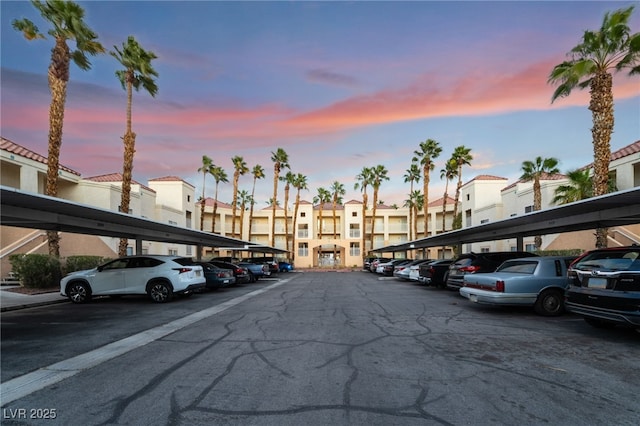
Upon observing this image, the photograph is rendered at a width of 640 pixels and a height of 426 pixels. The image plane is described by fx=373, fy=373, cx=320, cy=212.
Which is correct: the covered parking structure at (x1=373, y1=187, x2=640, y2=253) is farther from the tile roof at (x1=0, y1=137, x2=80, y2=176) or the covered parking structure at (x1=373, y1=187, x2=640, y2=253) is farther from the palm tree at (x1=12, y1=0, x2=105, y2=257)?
the tile roof at (x1=0, y1=137, x2=80, y2=176)

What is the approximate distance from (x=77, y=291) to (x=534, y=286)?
14.5m

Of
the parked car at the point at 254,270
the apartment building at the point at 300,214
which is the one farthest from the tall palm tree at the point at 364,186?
the parked car at the point at 254,270

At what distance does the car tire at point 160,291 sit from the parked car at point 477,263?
10521 mm

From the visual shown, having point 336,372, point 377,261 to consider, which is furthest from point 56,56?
point 377,261

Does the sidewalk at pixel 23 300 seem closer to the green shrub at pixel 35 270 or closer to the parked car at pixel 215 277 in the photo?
the green shrub at pixel 35 270

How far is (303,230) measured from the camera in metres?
64.8

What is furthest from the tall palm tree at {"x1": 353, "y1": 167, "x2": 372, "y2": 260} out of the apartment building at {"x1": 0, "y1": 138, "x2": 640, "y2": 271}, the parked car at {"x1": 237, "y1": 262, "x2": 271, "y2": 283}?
the parked car at {"x1": 237, "y1": 262, "x2": 271, "y2": 283}

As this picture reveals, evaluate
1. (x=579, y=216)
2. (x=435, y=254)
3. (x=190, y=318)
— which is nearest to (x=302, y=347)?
(x=190, y=318)

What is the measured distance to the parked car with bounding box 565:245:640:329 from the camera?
6.48 metres

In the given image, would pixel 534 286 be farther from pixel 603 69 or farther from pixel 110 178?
pixel 110 178

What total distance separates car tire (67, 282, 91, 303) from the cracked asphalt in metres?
3.63

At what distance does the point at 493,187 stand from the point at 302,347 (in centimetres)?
4271

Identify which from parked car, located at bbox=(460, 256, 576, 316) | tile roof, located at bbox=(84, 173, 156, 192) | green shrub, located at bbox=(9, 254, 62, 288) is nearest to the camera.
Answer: parked car, located at bbox=(460, 256, 576, 316)

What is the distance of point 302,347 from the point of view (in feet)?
21.7
